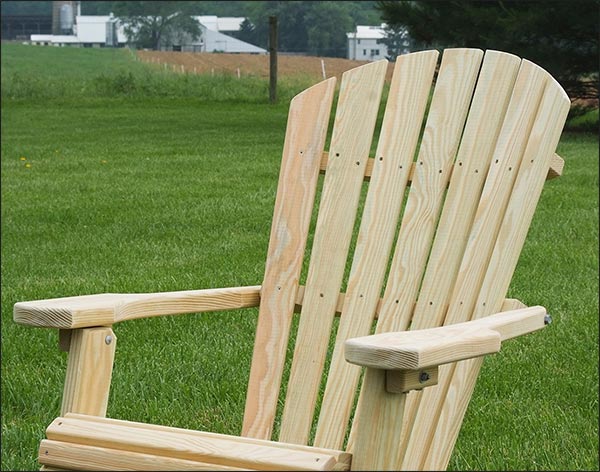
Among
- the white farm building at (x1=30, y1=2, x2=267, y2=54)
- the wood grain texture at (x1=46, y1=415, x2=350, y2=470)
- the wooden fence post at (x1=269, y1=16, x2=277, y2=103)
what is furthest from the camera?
the white farm building at (x1=30, y1=2, x2=267, y2=54)

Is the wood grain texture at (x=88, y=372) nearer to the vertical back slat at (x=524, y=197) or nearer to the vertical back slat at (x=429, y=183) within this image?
the vertical back slat at (x=429, y=183)

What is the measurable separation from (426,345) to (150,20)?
21371 mm

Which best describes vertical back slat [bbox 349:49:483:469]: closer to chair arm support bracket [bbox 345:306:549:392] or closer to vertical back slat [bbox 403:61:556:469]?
vertical back slat [bbox 403:61:556:469]

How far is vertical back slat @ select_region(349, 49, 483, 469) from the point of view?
8.06ft

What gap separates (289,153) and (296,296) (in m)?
0.35

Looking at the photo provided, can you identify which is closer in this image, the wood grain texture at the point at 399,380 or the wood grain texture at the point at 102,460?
the wood grain texture at the point at 399,380

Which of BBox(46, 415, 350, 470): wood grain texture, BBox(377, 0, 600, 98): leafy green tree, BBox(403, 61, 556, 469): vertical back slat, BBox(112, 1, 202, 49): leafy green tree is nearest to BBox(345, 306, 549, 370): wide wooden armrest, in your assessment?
BBox(46, 415, 350, 470): wood grain texture

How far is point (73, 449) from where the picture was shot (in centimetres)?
185

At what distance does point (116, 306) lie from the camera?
7.12 ft

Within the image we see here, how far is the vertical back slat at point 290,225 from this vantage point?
8.28ft

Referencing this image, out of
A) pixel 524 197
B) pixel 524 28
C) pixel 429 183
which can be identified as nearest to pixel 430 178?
pixel 429 183

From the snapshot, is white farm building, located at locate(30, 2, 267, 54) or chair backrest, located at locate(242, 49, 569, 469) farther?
white farm building, located at locate(30, 2, 267, 54)

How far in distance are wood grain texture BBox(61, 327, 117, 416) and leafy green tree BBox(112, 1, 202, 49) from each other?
1830 centimetres

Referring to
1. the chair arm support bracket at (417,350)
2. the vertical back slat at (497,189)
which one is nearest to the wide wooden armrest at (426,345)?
the chair arm support bracket at (417,350)
